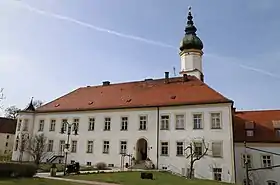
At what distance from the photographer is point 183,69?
139 feet

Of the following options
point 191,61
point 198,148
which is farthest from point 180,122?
point 191,61

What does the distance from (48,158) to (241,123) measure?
25.1m

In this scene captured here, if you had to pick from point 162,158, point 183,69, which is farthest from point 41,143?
point 183,69

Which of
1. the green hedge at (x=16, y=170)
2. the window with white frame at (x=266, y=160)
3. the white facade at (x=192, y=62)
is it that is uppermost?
the white facade at (x=192, y=62)

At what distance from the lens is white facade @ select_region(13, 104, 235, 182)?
96.8ft

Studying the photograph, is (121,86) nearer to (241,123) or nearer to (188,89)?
(188,89)

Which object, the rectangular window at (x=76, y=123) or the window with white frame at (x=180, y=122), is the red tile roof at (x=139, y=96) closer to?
the rectangular window at (x=76, y=123)

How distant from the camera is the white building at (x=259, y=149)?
31406 millimetres

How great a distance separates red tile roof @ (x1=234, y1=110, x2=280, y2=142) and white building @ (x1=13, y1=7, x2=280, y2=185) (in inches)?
4.4

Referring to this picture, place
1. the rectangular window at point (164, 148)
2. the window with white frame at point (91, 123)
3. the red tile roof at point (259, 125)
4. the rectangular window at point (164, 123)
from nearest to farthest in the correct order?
the rectangular window at point (164, 148) → the rectangular window at point (164, 123) → the red tile roof at point (259, 125) → the window with white frame at point (91, 123)

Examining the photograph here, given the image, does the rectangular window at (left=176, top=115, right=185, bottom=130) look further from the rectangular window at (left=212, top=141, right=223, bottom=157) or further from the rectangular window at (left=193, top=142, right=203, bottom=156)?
the rectangular window at (left=212, top=141, right=223, bottom=157)

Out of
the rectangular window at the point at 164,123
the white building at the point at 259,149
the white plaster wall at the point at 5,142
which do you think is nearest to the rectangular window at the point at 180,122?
the rectangular window at the point at 164,123

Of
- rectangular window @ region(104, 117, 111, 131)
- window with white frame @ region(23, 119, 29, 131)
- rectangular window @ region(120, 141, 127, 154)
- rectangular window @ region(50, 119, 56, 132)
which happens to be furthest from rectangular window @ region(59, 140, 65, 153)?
rectangular window @ region(120, 141, 127, 154)

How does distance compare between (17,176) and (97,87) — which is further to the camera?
(97,87)
